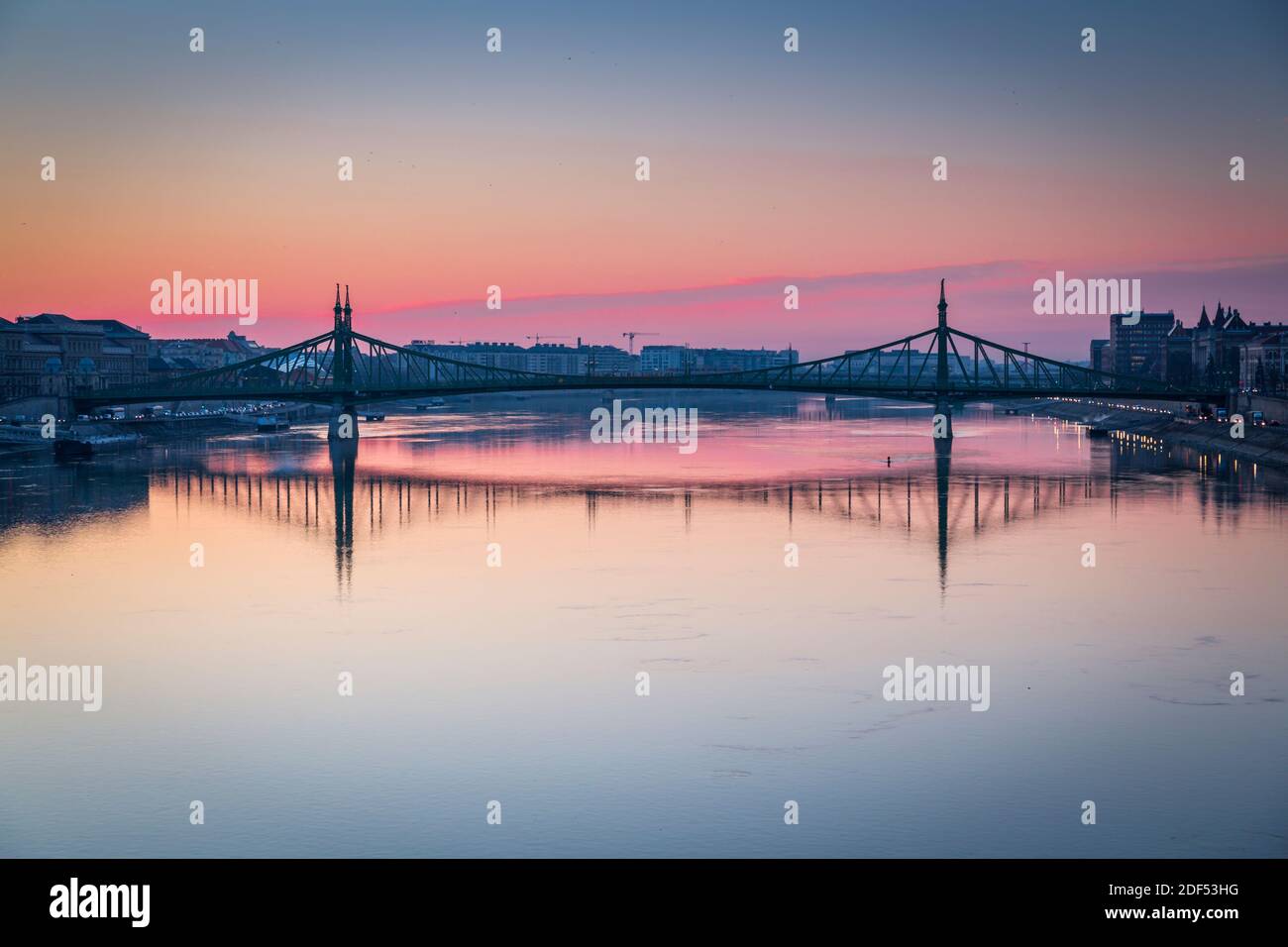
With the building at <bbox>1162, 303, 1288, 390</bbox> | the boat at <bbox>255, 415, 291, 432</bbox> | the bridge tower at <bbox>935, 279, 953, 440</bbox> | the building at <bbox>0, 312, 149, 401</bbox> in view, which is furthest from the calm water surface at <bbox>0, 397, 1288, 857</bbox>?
the building at <bbox>1162, 303, 1288, 390</bbox>

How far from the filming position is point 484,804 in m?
16.1

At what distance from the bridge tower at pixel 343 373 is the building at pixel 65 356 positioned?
16.5 meters

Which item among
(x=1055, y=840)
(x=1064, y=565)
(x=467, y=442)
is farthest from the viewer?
(x=467, y=442)

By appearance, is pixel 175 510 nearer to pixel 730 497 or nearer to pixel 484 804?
pixel 730 497

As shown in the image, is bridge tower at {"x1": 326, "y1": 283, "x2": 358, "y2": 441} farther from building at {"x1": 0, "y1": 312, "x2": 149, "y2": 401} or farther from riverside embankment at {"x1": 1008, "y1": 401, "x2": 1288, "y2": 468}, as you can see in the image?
riverside embankment at {"x1": 1008, "y1": 401, "x2": 1288, "y2": 468}

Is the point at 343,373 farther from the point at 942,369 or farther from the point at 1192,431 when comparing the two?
the point at 1192,431

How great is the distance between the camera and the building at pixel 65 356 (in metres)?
103

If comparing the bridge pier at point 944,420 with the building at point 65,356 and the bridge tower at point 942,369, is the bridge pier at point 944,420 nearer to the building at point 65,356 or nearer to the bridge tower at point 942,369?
the bridge tower at point 942,369

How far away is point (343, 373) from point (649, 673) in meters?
77.7

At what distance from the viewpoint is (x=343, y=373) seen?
9650 cm

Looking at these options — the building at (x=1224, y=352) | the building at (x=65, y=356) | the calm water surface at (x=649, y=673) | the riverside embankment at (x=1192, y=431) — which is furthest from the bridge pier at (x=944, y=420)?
the building at (x=65, y=356)
